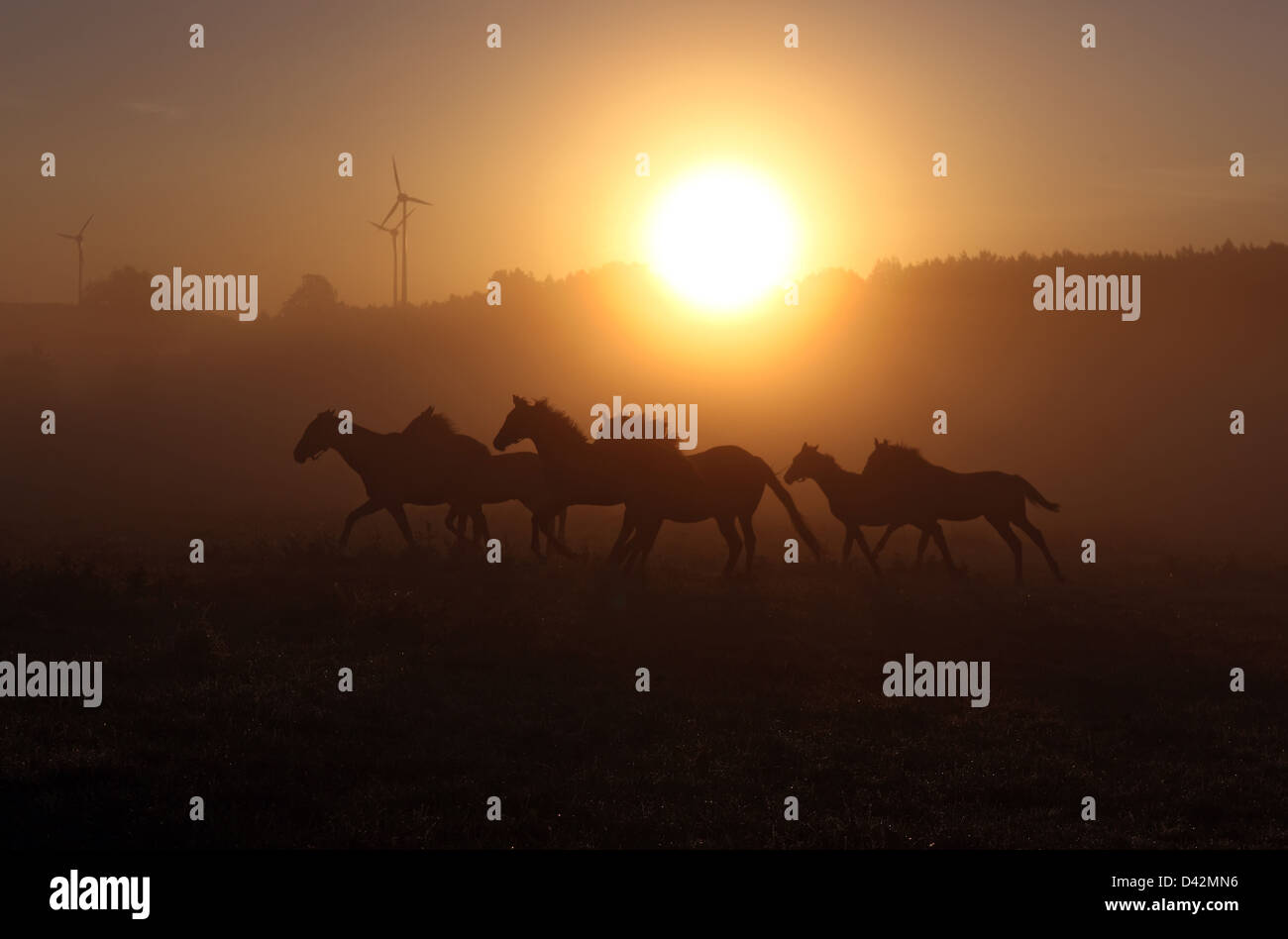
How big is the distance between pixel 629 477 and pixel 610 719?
7.18 meters

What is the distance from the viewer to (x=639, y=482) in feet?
56.8

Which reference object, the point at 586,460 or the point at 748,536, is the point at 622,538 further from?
the point at 748,536

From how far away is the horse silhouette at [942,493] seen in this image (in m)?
19.8

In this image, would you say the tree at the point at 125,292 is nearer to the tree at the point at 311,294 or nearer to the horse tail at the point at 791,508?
the tree at the point at 311,294

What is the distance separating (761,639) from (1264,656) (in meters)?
5.75

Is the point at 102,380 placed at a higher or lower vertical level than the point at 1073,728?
higher

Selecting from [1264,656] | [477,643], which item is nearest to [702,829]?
[477,643]

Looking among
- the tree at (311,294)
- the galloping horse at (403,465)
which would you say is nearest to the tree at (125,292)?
the tree at (311,294)

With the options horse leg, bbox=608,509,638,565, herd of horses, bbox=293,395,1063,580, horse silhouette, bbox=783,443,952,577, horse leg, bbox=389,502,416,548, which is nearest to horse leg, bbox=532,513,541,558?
herd of horses, bbox=293,395,1063,580

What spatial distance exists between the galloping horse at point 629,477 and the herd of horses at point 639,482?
1 cm

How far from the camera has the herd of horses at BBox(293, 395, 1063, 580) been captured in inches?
687

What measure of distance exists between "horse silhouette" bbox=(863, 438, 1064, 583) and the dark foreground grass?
9.62 feet
